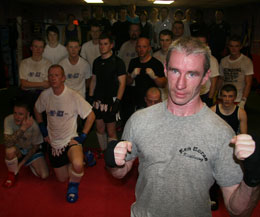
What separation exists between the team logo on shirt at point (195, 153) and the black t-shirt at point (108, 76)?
3.02m

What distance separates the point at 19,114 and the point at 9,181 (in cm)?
95

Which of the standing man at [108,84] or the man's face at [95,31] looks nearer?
the standing man at [108,84]

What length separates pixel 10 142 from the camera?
3.86 m

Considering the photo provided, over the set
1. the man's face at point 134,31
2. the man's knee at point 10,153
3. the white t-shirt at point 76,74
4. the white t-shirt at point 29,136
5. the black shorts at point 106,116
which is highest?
the man's face at point 134,31

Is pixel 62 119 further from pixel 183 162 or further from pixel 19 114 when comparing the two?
pixel 183 162

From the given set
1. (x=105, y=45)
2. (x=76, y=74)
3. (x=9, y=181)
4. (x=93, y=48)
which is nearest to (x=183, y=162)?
(x=9, y=181)

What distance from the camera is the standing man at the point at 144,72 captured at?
4114mm

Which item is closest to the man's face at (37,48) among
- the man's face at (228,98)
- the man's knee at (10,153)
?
the man's knee at (10,153)

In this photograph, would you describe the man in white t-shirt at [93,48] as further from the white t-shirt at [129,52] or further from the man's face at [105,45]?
the man's face at [105,45]

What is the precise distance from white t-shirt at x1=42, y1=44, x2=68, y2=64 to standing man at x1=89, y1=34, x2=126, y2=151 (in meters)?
1.02

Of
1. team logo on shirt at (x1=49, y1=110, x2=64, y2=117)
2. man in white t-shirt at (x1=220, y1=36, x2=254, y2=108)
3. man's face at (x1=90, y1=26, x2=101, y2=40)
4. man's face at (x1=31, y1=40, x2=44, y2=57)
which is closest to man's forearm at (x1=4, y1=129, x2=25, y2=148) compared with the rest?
team logo on shirt at (x1=49, y1=110, x2=64, y2=117)

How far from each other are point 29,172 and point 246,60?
4.11 meters

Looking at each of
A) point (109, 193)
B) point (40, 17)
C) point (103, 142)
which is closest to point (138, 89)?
point (103, 142)

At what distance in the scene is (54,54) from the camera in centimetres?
515
